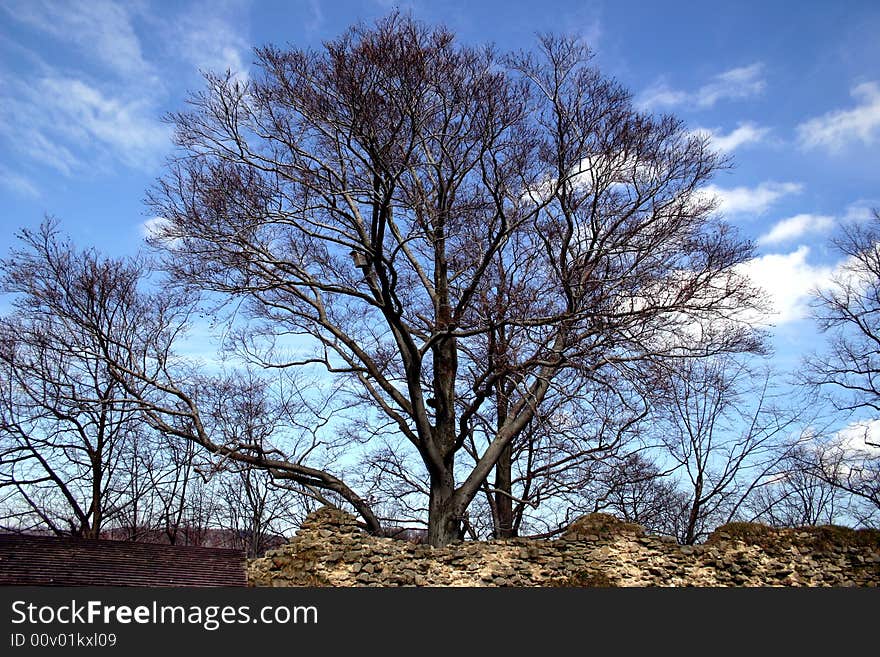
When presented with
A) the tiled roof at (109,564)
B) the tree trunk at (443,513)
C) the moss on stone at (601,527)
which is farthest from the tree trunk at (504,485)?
the tiled roof at (109,564)

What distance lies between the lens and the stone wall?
12250mm

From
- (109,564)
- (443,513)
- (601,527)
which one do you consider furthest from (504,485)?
(109,564)

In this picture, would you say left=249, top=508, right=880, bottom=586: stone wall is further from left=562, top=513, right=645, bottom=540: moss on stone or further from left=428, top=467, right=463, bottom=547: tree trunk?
left=428, top=467, right=463, bottom=547: tree trunk

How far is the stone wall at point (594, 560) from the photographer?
40.2 ft

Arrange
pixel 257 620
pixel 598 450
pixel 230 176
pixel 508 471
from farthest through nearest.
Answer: pixel 508 471
pixel 598 450
pixel 230 176
pixel 257 620

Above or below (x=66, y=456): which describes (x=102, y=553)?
below

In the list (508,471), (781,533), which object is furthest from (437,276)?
(781,533)

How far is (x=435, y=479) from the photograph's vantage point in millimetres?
15141

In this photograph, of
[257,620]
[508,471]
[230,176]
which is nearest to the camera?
[257,620]

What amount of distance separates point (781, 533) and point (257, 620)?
8.88m

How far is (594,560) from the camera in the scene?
12539mm

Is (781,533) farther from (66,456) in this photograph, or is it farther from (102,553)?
(66,456)

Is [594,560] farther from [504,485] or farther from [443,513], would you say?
[504,485]

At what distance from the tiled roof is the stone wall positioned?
82cm
